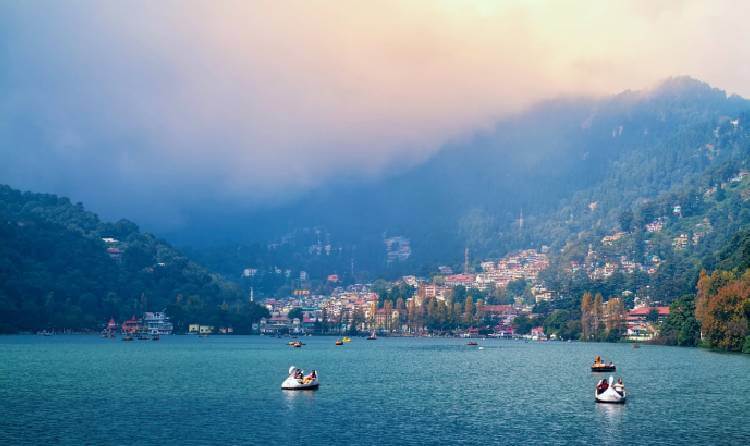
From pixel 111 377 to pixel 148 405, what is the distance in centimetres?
2646

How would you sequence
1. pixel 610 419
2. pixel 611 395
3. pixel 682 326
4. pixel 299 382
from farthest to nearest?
pixel 682 326 < pixel 299 382 < pixel 611 395 < pixel 610 419

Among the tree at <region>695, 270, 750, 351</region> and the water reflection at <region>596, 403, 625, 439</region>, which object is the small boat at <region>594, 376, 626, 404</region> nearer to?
the water reflection at <region>596, 403, 625, 439</region>

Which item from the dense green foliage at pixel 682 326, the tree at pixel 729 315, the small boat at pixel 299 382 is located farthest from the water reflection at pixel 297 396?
the dense green foliage at pixel 682 326

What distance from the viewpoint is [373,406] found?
2557 inches

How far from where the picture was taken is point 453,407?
64562mm

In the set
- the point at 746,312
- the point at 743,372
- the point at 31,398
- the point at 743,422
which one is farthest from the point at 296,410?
the point at 746,312

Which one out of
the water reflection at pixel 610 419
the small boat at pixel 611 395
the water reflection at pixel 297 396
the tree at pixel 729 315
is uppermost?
the tree at pixel 729 315

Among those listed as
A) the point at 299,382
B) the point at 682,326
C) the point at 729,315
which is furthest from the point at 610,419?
the point at 682,326

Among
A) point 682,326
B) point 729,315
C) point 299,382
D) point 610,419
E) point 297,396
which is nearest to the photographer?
A: point 610,419

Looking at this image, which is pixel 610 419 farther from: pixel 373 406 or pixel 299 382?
pixel 299 382

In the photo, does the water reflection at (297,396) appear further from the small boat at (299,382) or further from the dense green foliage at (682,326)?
the dense green foliage at (682,326)

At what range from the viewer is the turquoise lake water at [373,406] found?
169 feet

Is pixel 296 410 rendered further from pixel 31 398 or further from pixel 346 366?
pixel 346 366

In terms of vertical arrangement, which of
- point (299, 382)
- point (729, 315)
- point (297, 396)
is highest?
point (729, 315)
